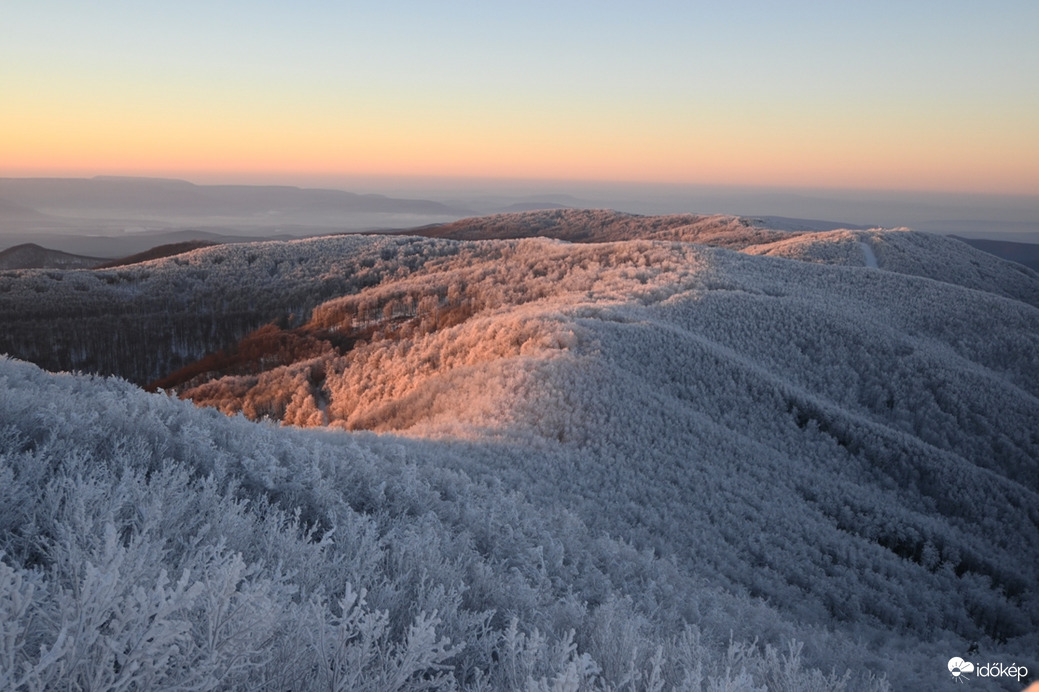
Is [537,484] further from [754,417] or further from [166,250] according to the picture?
[166,250]

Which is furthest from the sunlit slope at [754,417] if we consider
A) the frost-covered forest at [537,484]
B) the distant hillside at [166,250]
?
the distant hillside at [166,250]

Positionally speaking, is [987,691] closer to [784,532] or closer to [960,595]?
[784,532]

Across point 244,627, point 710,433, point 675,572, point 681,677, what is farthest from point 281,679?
point 710,433

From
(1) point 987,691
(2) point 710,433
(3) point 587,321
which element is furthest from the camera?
(3) point 587,321

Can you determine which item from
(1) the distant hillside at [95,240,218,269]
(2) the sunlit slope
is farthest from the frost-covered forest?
(1) the distant hillside at [95,240,218,269]

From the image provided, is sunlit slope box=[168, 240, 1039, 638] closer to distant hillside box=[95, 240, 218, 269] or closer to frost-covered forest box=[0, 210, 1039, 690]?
frost-covered forest box=[0, 210, 1039, 690]

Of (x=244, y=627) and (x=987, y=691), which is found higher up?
(x=244, y=627)

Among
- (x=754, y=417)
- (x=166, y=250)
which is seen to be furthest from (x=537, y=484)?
(x=166, y=250)

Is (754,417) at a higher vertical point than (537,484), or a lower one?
lower
